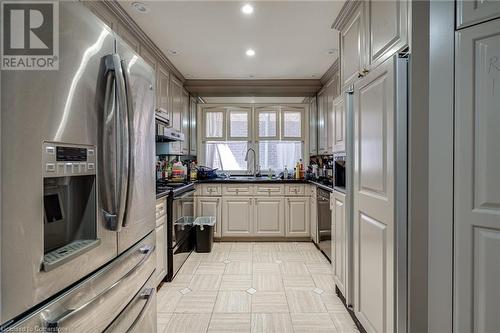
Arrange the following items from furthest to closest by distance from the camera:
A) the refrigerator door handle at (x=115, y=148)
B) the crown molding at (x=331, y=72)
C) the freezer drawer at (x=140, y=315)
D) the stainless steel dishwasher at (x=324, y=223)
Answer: the crown molding at (x=331, y=72) → the stainless steel dishwasher at (x=324, y=223) → the freezer drawer at (x=140, y=315) → the refrigerator door handle at (x=115, y=148)

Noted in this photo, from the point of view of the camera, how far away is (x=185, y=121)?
13.7ft

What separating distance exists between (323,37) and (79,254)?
2797mm

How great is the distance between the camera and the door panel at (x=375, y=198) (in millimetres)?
1392

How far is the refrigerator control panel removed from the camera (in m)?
0.75

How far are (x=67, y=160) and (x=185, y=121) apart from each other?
11.4 ft

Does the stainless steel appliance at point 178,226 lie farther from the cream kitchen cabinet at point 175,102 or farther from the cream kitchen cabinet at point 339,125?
the cream kitchen cabinet at point 339,125

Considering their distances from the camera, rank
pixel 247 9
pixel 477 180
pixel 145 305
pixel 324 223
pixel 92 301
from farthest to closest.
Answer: pixel 324 223, pixel 247 9, pixel 145 305, pixel 477 180, pixel 92 301

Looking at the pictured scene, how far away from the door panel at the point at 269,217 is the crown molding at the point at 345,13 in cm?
245

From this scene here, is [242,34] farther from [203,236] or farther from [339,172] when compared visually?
[203,236]

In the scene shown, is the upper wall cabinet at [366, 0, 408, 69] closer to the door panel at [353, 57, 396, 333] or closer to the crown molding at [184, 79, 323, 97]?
the door panel at [353, 57, 396, 333]

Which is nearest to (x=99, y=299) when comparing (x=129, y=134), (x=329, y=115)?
(x=129, y=134)

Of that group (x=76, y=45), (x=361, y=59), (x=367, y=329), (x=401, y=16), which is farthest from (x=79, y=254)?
(x=361, y=59)

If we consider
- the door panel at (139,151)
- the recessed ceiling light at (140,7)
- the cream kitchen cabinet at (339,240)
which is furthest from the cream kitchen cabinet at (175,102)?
the cream kitchen cabinet at (339,240)

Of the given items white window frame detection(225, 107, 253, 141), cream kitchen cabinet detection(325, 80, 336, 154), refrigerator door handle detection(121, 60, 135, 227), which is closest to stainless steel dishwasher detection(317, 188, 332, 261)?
cream kitchen cabinet detection(325, 80, 336, 154)
